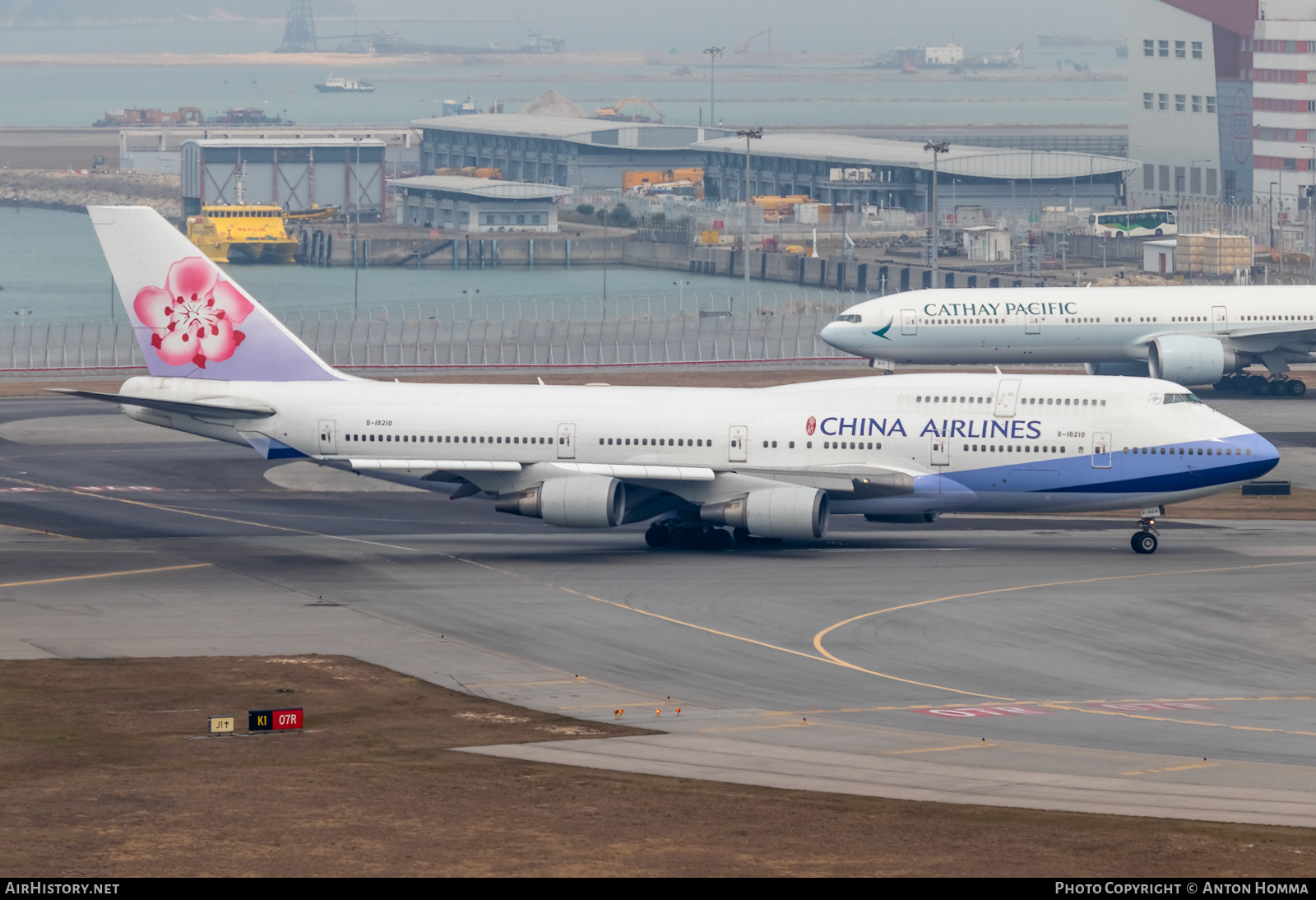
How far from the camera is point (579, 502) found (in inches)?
2328

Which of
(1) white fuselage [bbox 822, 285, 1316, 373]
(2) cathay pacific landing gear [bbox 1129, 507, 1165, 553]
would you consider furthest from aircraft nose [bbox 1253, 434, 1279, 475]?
(1) white fuselage [bbox 822, 285, 1316, 373]

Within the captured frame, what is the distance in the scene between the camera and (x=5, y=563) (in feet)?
190

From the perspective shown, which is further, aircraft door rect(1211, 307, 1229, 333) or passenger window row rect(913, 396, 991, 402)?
aircraft door rect(1211, 307, 1229, 333)

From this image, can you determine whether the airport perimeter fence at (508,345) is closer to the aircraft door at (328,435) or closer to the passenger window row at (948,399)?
the aircraft door at (328,435)

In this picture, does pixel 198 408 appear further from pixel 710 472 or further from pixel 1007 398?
pixel 1007 398

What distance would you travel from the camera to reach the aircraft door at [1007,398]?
60.2 meters

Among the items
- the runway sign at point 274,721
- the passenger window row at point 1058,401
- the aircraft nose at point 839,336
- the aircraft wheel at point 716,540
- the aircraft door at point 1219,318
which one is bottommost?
the runway sign at point 274,721

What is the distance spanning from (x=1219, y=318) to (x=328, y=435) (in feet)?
188

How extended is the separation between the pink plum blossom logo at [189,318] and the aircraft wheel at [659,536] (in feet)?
52.5

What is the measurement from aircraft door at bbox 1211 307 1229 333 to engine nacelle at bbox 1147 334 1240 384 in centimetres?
102

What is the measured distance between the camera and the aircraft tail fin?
210ft

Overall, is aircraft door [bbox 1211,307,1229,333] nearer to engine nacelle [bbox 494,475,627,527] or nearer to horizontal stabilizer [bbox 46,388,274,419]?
engine nacelle [bbox 494,475,627,527]

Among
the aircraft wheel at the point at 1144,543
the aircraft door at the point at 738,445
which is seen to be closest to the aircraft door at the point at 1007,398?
the aircraft wheel at the point at 1144,543

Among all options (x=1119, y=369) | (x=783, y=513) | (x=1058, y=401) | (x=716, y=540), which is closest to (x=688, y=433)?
(x=716, y=540)
